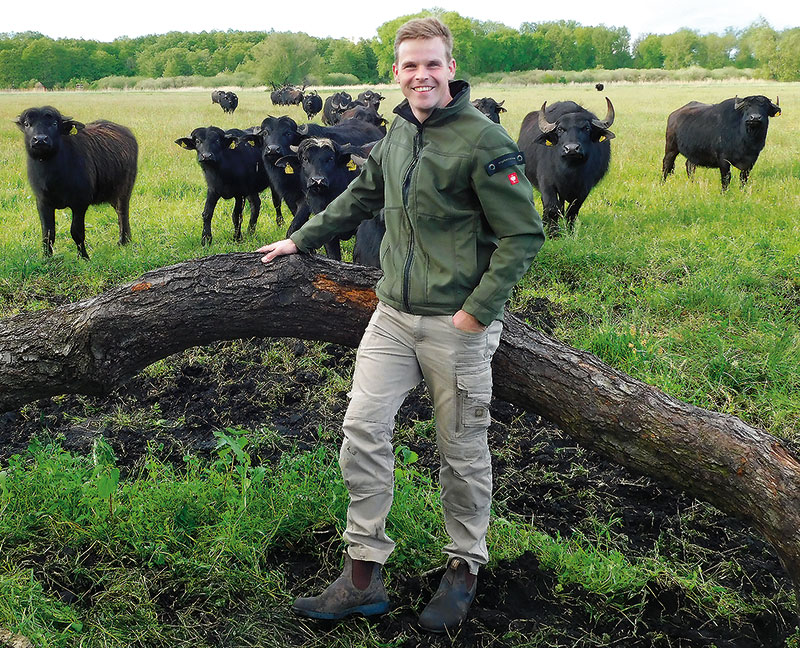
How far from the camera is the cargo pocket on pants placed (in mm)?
2713

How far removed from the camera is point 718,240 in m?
7.82

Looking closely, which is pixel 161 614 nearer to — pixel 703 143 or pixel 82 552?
pixel 82 552

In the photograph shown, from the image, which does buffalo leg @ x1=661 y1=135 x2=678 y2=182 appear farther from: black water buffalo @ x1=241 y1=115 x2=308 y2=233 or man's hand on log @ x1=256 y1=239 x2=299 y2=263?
man's hand on log @ x1=256 y1=239 x2=299 y2=263

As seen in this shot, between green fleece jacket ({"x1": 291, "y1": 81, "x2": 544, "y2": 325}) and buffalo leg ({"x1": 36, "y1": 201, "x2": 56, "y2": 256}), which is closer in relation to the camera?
green fleece jacket ({"x1": 291, "y1": 81, "x2": 544, "y2": 325})

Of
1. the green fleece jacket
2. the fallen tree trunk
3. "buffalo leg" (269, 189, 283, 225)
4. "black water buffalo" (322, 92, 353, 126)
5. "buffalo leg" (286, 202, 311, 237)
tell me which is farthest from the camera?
"black water buffalo" (322, 92, 353, 126)

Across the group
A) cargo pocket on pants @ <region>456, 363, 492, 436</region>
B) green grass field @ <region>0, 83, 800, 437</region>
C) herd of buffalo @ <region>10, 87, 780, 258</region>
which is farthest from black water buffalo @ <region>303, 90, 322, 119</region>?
cargo pocket on pants @ <region>456, 363, 492, 436</region>

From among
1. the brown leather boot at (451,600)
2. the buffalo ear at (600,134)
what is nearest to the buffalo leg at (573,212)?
the buffalo ear at (600,134)

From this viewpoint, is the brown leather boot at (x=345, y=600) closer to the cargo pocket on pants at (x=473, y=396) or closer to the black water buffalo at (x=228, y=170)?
the cargo pocket on pants at (x=473, y=396)

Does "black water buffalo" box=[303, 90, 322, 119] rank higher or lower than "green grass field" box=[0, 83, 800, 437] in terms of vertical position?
higher

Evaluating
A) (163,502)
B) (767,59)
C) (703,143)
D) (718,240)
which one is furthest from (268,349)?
(767,59)

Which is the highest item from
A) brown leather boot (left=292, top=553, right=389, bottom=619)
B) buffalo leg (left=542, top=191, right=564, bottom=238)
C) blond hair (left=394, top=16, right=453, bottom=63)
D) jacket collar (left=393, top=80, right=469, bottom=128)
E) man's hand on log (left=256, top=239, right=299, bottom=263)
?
blond hair (left=394, top=16, right=453, bottom=63)

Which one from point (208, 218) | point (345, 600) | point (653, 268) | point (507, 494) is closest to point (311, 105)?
point (208, 218)

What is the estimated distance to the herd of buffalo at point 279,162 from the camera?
7781 mm

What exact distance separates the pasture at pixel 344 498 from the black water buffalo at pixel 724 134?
477cm
